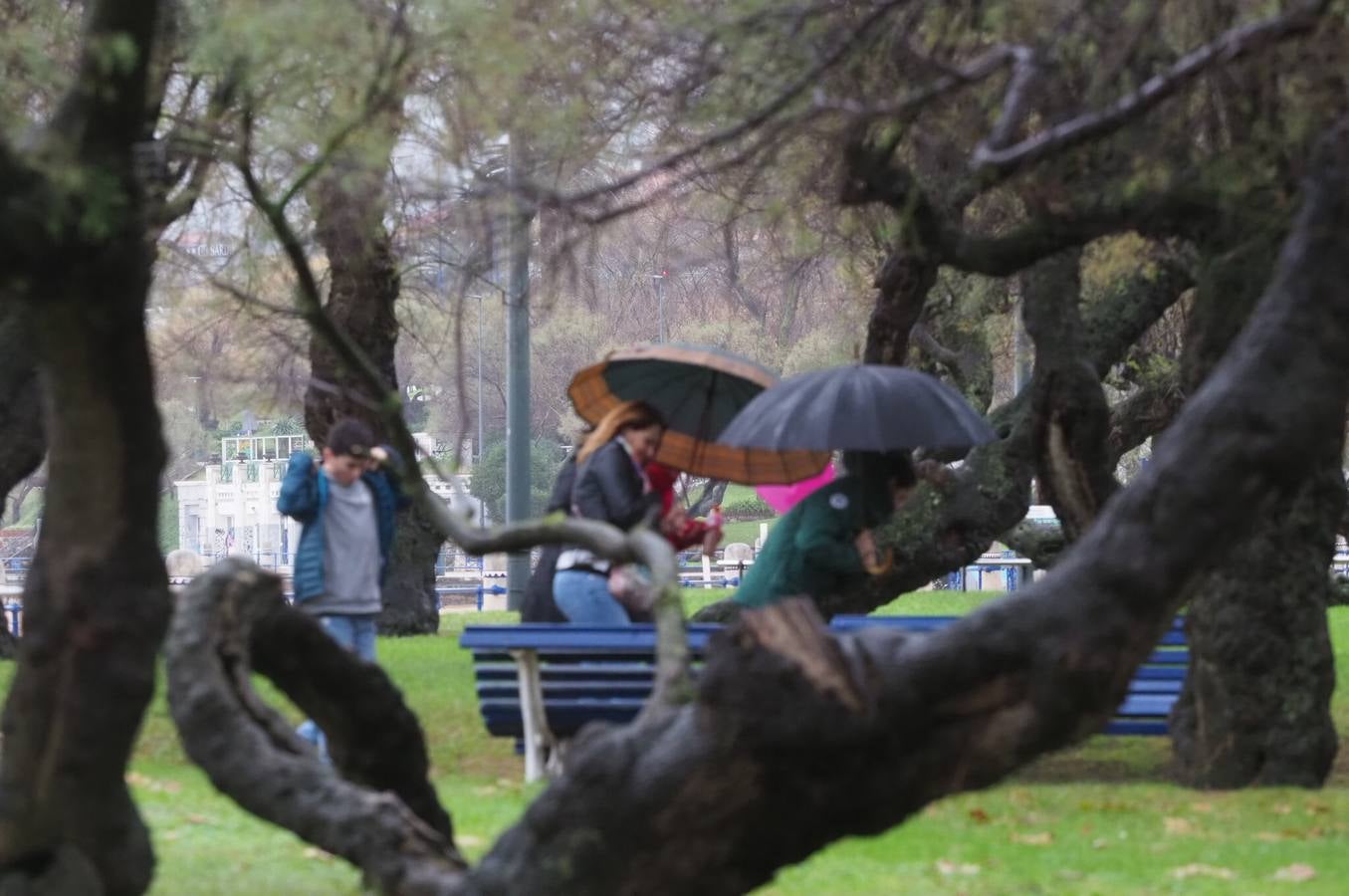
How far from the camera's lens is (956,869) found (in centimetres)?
759

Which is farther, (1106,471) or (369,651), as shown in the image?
(1106,471)

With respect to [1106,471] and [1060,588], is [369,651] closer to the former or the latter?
[1106,471]

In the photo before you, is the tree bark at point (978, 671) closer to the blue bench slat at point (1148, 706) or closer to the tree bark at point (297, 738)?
the tree bark at point (297, 738)

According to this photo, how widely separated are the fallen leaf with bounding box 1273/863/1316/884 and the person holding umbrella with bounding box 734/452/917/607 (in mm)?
2443

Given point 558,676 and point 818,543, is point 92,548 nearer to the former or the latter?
point 818,543

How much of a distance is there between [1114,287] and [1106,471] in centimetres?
497

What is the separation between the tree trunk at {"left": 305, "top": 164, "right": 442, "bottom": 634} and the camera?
16344 millimetres

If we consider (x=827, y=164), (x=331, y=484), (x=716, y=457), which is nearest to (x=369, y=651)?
(x=331, y=484)

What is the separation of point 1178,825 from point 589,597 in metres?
3.04

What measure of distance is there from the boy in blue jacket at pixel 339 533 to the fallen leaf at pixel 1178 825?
12.0ft

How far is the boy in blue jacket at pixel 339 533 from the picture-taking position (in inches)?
379

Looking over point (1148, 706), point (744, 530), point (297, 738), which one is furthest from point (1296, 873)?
point (744, 530)

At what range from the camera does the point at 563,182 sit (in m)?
12.9

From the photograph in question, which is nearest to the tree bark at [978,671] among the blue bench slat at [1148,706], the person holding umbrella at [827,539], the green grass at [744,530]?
the person holding umbrella at [827,539]
